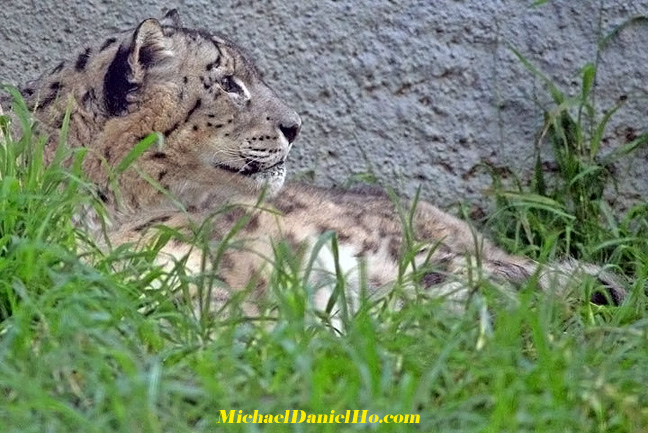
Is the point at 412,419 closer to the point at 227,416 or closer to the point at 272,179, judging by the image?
the point at 227,416

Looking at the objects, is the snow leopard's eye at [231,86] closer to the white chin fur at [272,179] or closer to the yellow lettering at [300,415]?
the white chin fur at [272,179]

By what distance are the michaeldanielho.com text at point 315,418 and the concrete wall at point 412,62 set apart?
2456mm

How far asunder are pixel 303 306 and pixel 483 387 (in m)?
0.43

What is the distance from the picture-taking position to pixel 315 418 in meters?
2.46

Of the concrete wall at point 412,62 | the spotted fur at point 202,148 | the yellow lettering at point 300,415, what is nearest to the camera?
the yellow lettering at point 300,415

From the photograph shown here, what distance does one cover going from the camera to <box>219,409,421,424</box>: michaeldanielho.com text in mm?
2463

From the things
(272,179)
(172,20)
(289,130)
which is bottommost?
(272,179)

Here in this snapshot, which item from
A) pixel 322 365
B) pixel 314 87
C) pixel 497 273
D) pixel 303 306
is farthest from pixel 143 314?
pixel 314 87

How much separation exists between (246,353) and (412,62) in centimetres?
222

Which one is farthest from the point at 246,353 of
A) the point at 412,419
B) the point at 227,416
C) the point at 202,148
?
the point at 202,148

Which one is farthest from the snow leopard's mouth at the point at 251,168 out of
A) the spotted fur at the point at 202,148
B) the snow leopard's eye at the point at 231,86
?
the snow leopard's eye at the point at 231,86

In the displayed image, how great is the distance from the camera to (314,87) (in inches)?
192

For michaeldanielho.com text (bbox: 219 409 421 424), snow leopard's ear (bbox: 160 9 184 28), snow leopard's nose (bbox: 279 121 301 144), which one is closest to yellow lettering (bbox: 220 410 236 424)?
michaeldanielho.com text (bbox: 219 409 421 424)

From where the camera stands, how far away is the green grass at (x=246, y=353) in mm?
2527
